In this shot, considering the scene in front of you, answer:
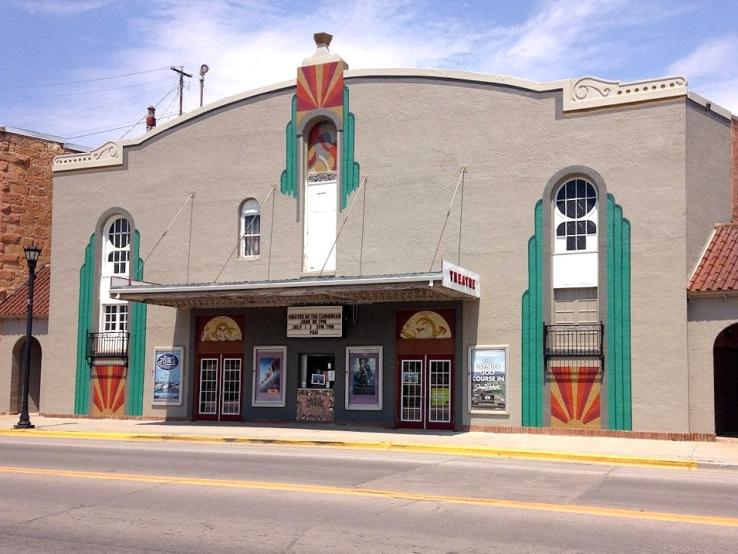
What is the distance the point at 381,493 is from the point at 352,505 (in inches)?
42.9

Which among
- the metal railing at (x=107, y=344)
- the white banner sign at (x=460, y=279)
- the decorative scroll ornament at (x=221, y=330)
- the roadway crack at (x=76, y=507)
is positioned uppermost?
the white banner sign at (x=460, y=279)

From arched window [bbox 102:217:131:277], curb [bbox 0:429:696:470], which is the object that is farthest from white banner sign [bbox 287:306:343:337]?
arched window [bbox 102:217:131:277]

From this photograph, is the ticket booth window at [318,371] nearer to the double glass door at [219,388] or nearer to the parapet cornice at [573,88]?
the double glass door at [219,388]

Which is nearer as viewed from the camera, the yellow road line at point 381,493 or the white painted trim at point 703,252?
the yellow road line at point 381,493

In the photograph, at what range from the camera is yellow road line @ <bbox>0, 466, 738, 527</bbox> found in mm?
10781

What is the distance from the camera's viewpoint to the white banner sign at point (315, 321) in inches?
998

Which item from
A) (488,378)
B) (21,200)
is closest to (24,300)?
(21,200)

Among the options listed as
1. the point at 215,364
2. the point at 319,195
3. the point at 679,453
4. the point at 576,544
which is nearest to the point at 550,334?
the point at 679,453

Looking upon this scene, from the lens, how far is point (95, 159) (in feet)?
98.2

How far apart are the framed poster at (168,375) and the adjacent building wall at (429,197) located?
515 mm

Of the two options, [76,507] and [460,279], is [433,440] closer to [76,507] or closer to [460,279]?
[460,279]

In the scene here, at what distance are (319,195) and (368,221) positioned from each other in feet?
6.01

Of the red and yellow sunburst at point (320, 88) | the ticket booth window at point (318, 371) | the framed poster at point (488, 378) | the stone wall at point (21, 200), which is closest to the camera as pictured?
the framed poster at point (488, 378)

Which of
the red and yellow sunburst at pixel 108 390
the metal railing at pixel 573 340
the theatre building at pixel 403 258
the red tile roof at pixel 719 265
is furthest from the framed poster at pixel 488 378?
the red and yellow sunburst at pixel 108 390
